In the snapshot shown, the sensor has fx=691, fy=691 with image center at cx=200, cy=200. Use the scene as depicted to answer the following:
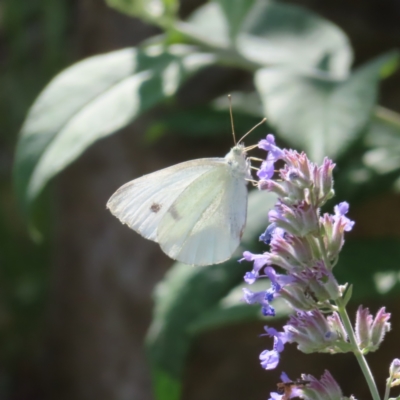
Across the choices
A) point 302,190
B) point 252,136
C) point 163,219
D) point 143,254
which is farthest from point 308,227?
point 143,254

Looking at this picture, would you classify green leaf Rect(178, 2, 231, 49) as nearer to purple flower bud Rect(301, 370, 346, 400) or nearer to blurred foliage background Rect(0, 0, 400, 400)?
blurred foliage background Rect(0, 0, 400, 400)

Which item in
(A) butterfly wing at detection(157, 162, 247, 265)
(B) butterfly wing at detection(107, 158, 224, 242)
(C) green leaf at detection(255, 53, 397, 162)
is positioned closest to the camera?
(A) butterfly wing at detection(157, 162, 247, 265)

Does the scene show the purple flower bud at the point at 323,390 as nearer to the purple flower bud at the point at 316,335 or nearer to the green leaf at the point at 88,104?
the purple flower bud at the point at 316,335

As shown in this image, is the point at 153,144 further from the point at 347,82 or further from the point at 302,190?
the point at 302,190

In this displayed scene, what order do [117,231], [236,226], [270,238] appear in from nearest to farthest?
[270,238]
[236,226]
[117,231]

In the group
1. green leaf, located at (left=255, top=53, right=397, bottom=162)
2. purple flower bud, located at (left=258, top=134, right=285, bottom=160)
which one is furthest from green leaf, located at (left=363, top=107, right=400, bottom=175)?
purple flower bud, located at (left=258, top=134, right=285, bottom=160)

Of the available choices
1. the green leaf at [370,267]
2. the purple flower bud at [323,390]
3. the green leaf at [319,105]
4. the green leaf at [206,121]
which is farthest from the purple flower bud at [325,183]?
the green leaf at [206,121]

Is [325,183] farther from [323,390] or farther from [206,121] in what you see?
[206,121]
